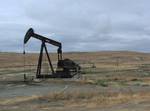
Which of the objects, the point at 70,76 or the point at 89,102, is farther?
the point at 70,76

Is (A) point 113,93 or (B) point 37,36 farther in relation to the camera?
(B) point 37,36

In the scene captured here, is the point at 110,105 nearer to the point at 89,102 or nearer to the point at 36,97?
the point at 89,102

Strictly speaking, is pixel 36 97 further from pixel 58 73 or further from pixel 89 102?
pixel 58 73

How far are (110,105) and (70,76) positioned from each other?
28615mm

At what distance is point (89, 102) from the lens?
30406mm

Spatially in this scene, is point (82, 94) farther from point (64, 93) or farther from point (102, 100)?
point (102, 100)

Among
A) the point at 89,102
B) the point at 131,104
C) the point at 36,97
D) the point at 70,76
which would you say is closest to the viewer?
the point at 131,104

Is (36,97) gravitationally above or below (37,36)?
below

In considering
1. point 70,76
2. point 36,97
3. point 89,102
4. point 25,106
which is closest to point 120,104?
point 89,102

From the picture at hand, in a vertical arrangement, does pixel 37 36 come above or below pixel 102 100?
above

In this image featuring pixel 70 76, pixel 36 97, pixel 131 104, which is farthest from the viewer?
pixel 70 76

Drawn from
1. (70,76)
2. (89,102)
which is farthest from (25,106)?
(70,76)

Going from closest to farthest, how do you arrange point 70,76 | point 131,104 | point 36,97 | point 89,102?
1. point 131,104
2. point 89,102
3. point 36,97
4. point 70,76

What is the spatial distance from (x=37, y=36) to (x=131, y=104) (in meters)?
31.5
